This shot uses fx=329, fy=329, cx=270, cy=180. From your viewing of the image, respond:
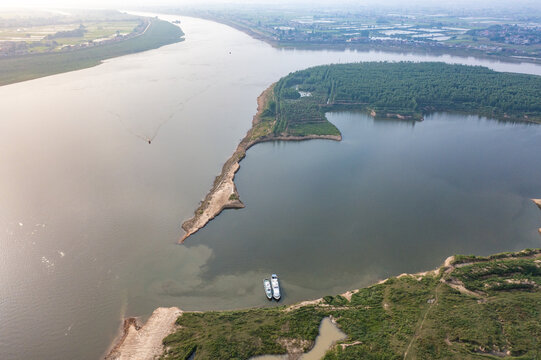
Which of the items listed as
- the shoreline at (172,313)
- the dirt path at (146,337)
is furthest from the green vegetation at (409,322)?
the dirt path at (146,337)

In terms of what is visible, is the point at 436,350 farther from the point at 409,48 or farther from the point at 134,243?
the point at 409,48

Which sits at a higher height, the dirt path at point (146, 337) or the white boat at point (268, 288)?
the white boat at point (268, 288)

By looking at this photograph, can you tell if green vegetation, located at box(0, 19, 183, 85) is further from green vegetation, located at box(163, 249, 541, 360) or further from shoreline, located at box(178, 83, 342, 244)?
green vegetation, located at box(163, 249, 541, 360)

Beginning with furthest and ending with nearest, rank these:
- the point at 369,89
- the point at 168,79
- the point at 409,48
A: the point at 409,48 < the point at 168,79 < the point at 369,89

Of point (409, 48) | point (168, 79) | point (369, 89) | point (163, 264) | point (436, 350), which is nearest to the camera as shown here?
point (436, 350)

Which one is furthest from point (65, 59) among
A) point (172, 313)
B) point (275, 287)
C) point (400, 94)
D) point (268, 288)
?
point (275, 287)

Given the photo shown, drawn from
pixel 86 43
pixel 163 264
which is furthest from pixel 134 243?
pixel 86 43

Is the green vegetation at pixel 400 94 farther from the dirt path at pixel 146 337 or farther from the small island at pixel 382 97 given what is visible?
the dirt path at pixel 146 337
